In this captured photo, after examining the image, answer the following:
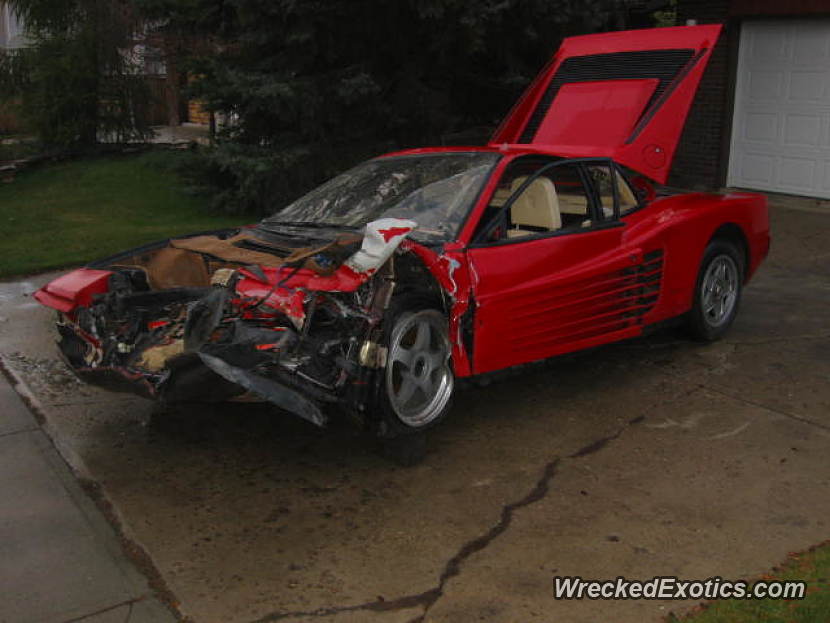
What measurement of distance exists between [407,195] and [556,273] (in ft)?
3.34

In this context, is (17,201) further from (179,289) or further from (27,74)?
(179,289)

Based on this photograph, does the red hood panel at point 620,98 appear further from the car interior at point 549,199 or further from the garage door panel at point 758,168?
the garage door panel at point 758,168

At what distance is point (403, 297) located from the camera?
4414 mm

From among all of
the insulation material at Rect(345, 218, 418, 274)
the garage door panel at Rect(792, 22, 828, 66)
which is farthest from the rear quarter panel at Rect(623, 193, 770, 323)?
the garage door panel at Rect(792, 22, 828, 66)

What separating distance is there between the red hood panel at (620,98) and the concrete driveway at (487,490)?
5.03ft

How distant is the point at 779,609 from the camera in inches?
129

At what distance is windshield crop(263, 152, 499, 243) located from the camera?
5.07m

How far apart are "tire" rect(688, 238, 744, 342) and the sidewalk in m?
4.28

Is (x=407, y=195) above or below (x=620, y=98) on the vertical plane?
below

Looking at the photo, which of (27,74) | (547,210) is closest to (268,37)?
(547,210)

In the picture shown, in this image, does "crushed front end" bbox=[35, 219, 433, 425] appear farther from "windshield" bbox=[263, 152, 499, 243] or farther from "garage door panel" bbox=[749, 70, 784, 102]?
"garage door panel" bbox=[749, 70, 784, 102]

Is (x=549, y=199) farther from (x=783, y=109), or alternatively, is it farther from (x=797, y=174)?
(x=783, y=109)

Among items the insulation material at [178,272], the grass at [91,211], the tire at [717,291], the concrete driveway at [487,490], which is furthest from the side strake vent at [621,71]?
the grass at [91,211]

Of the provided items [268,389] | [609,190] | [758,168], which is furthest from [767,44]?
[268,389]
